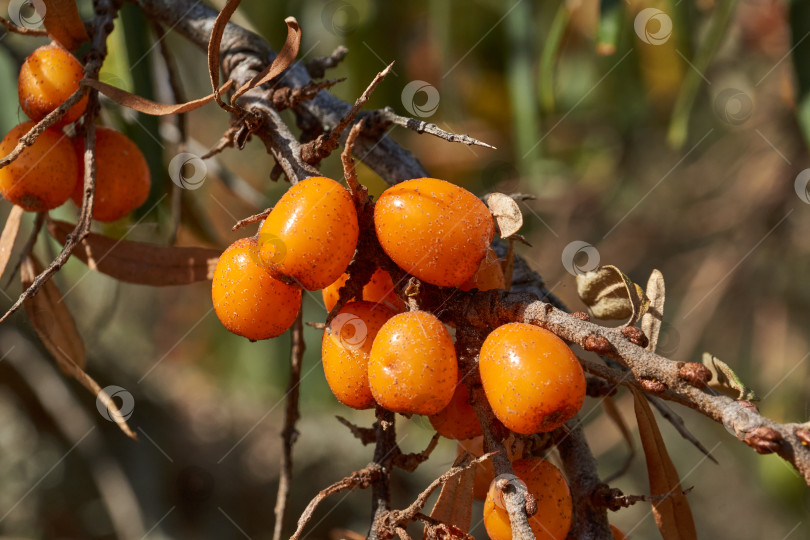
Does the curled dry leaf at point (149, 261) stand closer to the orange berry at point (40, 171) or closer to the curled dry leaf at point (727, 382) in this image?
the orange berry at point (40, 171)

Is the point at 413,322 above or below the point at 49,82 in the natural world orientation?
below

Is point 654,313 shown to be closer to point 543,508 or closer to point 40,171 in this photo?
point 543,508

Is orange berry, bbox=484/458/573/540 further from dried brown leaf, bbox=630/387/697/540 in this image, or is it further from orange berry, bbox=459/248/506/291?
orange berry, bbox=459/248/506/291

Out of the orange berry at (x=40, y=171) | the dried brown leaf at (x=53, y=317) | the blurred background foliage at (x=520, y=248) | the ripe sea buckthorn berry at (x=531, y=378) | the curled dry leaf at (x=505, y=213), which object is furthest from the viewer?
the blurred background foliage at (x=520, y=248)

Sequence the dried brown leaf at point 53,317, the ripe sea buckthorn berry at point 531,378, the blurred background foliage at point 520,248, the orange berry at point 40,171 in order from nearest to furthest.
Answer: the ripe sea buckthorn berry at point 531,378, the orange berry at point 40,171, the dried brown leaf at point 53,317, the blurred background foliage at point 520,248

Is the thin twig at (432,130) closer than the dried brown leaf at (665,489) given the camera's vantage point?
Yes

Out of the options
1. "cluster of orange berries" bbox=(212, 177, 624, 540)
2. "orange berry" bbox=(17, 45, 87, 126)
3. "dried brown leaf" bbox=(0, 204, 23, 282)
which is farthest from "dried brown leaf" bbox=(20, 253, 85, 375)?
"cluster of orange berries" bbox=(212, 177, 624, 540)

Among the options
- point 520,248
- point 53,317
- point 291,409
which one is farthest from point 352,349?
point 520,248

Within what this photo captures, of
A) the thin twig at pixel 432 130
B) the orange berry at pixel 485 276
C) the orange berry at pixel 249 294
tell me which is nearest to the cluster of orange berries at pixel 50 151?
the orange berry at pixel 249 294
